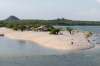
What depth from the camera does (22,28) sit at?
101125mm

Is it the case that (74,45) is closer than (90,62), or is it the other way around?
(90,62)

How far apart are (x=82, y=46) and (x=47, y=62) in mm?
17289

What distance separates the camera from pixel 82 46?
1907 inches

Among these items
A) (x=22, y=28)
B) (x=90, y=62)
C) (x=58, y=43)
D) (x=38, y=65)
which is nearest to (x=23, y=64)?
(x=38, y=65)

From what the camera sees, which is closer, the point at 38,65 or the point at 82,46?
the point at 38,65

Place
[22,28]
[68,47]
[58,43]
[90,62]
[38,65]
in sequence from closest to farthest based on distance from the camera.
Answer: [38,65] < [90,62] < [68,47] < [58,43] < [22,28]

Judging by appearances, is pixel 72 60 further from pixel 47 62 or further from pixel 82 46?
pixel 82 46

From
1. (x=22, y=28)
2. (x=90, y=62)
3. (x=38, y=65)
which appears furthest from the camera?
(x=22, y=28)

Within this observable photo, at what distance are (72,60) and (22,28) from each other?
68.7m

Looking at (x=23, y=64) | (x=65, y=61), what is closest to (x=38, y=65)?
(x=23, y=64)

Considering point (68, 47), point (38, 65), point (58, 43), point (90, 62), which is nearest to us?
point (38, 65)

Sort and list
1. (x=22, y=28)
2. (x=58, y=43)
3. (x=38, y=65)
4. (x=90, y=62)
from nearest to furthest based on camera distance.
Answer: (x=38, y=65) → (x=90, y=62) → (x=58, y=43) → (x=22, y=28)

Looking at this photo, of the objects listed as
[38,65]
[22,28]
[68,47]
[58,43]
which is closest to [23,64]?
[38,65]

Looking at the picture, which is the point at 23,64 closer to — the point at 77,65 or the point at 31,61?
the point at 31,61
